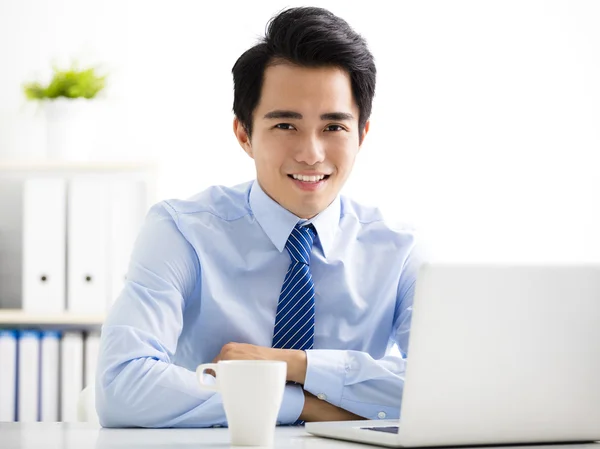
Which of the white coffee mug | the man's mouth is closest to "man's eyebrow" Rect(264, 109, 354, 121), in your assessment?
the man's mouth

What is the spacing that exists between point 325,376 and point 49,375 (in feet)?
5.66

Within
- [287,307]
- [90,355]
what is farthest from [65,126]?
[287,307]

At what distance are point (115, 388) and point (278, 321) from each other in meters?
0.37

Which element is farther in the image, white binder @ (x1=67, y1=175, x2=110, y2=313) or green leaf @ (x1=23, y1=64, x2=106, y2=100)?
green leaf @ (x1=23, y1=64, x2=106, y2=100)

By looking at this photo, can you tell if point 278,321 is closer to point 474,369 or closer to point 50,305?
point 474,369

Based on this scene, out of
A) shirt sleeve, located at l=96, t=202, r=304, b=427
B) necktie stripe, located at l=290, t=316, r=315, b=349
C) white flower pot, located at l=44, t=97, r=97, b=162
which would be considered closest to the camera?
shirt sleeve, located at l=96, t=202, r=304, b=427

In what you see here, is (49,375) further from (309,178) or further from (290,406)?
(290,406)

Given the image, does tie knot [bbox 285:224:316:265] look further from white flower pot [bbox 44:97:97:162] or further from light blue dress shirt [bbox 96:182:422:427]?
white flower pot [bbox 44:97:97:162]

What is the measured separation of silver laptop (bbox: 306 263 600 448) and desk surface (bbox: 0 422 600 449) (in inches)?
2.6

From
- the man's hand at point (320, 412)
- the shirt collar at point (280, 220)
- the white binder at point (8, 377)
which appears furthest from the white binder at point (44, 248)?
A: the man's hand at point (320, 412)

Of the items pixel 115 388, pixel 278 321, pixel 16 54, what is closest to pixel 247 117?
pixel 278 321

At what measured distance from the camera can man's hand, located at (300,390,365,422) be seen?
5.00 ft

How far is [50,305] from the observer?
9.77 feet

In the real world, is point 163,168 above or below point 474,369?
above
